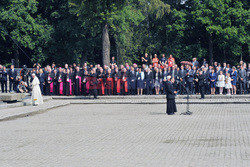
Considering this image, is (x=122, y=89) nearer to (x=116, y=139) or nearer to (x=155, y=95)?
(x=155, y=95)

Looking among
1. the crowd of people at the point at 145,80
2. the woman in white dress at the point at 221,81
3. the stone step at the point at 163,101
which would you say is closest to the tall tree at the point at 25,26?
the crowd of people at the point at 145,80

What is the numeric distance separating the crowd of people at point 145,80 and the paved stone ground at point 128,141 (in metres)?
10.4

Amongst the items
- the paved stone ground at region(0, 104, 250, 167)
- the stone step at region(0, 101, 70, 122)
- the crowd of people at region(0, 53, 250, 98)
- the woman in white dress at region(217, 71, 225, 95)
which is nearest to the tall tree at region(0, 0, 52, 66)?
the crowd of people at region(0, 53, 250, 98)

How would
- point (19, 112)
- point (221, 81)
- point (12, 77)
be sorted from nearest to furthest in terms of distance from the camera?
point (19, 112) < point (221, 81) < point (12, 77)

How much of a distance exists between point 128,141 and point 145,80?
59.0 ft

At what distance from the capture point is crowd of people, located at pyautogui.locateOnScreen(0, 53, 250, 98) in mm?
28672

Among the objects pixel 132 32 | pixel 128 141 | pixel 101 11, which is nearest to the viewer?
pixel 128 141

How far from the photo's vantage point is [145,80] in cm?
2961

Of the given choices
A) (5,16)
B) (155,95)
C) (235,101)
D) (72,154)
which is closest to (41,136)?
(72,154)

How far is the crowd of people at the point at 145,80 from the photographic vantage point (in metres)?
28.7

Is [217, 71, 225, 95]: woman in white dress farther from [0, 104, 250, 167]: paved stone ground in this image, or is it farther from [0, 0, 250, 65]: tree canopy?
[0, 0, 250, 65]: tree canopy

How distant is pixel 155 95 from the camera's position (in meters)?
29.1

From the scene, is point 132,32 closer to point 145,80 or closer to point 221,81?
point 145,80

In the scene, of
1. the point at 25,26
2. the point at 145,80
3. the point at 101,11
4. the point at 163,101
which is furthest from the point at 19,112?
the point at 25,26
